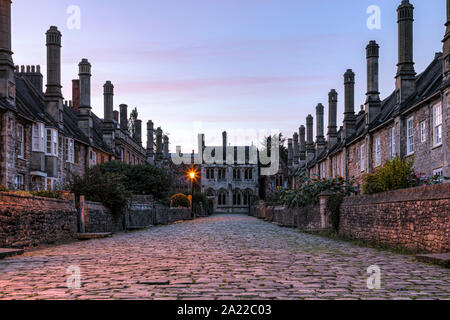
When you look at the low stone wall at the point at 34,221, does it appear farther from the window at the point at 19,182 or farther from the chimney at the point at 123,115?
the chimney at the point at 123,115

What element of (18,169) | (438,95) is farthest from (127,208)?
(438,95)

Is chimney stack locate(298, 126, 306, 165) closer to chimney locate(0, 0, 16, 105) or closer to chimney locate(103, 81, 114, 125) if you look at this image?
chimney locate(103, 81, 114, 125)

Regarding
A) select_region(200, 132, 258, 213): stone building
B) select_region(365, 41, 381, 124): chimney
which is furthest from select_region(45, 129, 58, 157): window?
select_region(200, 132, 258, 213): stone building

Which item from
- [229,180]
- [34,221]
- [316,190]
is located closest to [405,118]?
[316,190]

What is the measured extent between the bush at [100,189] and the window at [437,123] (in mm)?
14897

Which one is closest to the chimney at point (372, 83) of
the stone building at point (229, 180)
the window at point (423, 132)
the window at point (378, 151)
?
the window at point (378, 151)

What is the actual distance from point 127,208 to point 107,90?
60.7 ft

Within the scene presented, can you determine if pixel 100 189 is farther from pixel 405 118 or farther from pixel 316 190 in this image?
pixel 405 118

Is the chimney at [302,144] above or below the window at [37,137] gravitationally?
above

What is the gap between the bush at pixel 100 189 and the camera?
73.6ft

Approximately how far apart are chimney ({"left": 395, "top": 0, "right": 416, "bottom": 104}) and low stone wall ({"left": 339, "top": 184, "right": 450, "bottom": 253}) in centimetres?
1400

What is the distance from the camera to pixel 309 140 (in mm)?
55656

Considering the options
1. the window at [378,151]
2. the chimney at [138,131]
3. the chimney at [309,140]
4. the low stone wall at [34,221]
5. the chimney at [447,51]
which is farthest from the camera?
the chimney at [138,131]
